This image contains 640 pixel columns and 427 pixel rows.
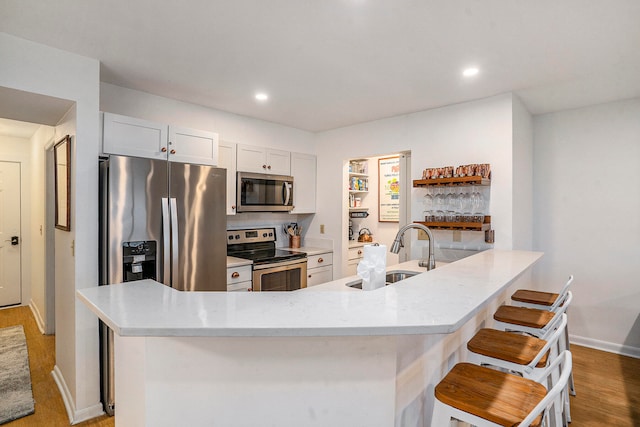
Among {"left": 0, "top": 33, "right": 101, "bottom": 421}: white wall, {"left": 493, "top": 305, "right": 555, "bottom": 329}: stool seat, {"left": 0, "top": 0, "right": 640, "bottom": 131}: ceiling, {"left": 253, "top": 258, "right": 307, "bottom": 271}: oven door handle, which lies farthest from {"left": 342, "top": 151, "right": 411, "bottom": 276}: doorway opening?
{"left": 0, "top": 33, "right": 101, "bottom": 421}: white wall

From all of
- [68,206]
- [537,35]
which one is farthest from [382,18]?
[68,206]

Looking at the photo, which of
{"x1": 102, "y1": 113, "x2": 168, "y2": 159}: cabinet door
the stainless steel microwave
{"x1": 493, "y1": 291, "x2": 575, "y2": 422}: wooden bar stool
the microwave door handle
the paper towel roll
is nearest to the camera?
the paper towel roll

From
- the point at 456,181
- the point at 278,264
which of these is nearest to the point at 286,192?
the point at 278,264

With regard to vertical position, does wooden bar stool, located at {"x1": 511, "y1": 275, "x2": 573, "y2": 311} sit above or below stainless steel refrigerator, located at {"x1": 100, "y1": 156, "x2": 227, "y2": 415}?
below

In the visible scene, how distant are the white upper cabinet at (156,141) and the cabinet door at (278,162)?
2.88ft

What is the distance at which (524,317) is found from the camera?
2.16 meters

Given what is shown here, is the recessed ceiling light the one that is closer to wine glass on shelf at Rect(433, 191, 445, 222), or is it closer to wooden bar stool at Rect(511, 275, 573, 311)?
wine glass on shelf at Rect(433, 191, 445, 222)

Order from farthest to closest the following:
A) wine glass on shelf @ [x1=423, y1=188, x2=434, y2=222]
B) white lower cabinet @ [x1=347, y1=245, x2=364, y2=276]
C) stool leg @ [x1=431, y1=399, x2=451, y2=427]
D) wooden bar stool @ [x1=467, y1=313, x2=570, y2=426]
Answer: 1. white lower cabinet @ [x1=347, y1=245, x2=364, y2=276]
2. wine glass on shelf @ [x1=423, y1=188, x2=434, y2=222]
3. wooden bar stool @ [x1=467, y1=313, x2=570, y2=426]
4. stool leg @ [x1=431, y1=399, x2=451, y2=427]

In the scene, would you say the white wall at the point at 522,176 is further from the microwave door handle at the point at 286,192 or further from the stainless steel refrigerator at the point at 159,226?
the stainless steel refrigerator at the point at 159,226

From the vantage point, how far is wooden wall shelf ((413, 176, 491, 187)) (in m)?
2.94

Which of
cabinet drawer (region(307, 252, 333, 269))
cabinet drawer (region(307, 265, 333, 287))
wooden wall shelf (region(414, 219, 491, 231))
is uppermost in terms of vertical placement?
wooden wall shelf (region(414, 219, 491, 231))

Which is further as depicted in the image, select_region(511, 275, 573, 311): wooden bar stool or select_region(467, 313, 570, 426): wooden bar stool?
select_region(511, 275, 573, 311): wooden bar stool

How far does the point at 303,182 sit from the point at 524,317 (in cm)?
294

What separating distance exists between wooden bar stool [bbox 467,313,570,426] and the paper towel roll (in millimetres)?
601
